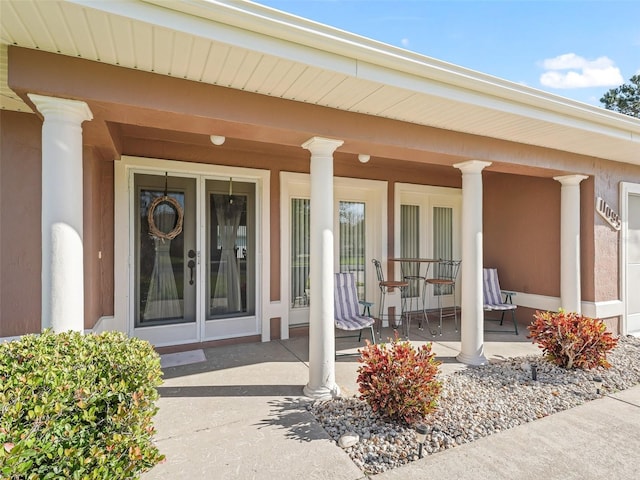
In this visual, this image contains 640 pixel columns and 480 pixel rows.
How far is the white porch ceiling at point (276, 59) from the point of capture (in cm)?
193

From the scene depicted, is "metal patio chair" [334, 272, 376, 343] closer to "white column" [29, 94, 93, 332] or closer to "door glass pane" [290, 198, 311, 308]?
"door glass pane" [290, 198, 311, 308]

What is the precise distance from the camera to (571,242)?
491 cm

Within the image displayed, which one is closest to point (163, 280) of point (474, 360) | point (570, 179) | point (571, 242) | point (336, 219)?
point (336, 219)

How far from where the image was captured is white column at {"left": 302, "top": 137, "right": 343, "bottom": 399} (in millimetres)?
3188

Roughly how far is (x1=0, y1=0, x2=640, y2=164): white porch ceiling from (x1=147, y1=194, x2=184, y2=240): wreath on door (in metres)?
1.68

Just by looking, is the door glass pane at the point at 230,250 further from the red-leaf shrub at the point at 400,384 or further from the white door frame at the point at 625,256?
the white door frame at the point at 625,256

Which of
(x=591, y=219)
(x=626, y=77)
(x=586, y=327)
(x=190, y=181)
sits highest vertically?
(x=626, y=77)

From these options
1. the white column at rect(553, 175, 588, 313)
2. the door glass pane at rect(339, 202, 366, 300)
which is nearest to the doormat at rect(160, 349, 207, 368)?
the door glass pane at rect(339, 202, 366, 300)

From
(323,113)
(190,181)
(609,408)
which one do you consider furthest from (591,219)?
(190,181)

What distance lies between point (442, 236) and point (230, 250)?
409 centimetres

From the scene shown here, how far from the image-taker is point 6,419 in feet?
4.44

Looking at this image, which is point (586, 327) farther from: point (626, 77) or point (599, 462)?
point (626, 77)

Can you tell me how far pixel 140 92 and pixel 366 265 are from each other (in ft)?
13.9

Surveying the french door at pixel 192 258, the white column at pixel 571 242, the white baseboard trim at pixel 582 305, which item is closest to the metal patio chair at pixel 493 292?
the white baseboard trim at pixel 582 305
